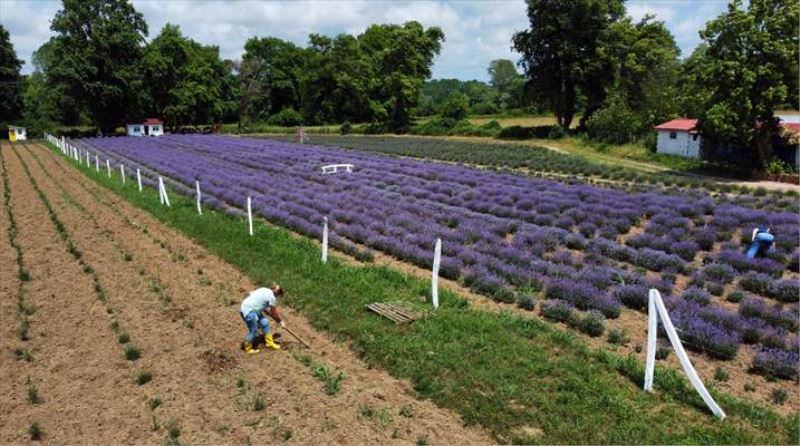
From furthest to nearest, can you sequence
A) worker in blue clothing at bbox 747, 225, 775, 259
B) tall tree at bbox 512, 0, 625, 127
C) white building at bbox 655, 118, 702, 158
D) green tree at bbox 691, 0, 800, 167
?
1. tall tree at bbox 512, 0, 625, 127
2. white building at bbox 655, 118, 702, 158
3. green tree at bbox 691, 0, 800, 167
4. worker in blue clothing at bbox 747, 225, 775, 259

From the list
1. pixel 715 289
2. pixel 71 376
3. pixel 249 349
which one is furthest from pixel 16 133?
pixel 715 289

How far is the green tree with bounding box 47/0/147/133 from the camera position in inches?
2968

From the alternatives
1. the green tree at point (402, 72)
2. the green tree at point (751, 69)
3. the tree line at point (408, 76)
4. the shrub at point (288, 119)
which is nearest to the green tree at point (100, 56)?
the tree line at point (408, 76)

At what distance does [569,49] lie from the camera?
61.2 m

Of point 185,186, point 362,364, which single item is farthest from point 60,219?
point 362,364

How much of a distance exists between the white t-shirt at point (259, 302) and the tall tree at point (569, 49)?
57.4 meters

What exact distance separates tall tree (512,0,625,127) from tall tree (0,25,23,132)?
68.7 m

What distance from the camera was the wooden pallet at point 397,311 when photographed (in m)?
10.1

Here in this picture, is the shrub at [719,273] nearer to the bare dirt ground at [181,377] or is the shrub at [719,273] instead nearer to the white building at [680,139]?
the bare dirt ground at [181,377]

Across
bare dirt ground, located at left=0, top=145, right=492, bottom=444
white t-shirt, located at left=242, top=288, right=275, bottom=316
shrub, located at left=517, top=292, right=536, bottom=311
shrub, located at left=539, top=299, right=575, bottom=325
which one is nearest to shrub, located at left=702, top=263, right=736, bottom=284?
shrub, located at left=539, top=299, right=575, bottom=325

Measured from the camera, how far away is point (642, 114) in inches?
2077

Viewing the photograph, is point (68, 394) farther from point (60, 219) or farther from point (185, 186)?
point (185, 186)

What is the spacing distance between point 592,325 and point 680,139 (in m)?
37.3

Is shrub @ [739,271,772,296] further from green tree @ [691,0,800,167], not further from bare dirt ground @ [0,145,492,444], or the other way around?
green tree @ [691,0,800,167]
